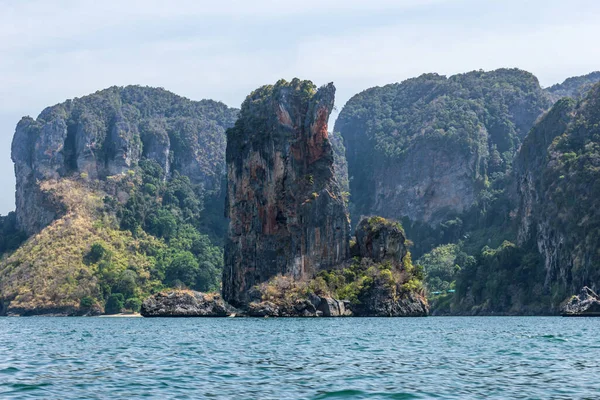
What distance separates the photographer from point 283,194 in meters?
160

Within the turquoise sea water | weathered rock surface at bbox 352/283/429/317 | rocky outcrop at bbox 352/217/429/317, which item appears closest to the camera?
the turquoise sea water

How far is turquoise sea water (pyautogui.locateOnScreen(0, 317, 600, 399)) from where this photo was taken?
37.5 meters

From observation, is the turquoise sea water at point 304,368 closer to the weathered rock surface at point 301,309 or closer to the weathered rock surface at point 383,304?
the weathered rock surface at point 301,309

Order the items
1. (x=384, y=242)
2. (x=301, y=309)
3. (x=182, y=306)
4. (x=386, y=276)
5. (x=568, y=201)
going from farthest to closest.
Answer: (x=568, y=201) → (x=384, y=242) → (x=386, y=276) → (x=182, y=306) → (x=301, y=309)

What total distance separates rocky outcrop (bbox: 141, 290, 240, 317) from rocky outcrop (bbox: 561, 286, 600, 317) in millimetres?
50592

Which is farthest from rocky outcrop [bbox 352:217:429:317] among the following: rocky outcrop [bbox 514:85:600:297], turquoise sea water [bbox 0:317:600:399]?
turquoise sea water [bbox 0:317:600:399]

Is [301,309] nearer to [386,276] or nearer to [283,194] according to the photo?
[386,276]

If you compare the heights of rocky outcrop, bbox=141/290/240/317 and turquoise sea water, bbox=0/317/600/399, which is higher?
rocky outcrop, bbox=141/290/240/317

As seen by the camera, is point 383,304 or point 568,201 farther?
point 568,201

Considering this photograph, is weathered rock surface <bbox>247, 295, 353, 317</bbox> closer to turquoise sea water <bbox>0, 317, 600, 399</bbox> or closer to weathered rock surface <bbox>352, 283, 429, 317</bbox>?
Result: weathered rock surface <bbox>352, 283, 429, 317</bbox>

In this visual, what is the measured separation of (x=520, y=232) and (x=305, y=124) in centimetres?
6183

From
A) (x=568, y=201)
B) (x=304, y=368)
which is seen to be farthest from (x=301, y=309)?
(x=304, y=368)

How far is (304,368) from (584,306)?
8954 cm

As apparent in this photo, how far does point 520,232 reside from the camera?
198375mm
